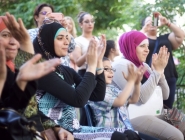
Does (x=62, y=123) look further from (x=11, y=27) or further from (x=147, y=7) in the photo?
(x=147, y=7)

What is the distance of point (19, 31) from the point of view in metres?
3.20

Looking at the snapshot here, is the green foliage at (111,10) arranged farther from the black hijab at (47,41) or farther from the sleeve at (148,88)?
the black hijab at (47,41)

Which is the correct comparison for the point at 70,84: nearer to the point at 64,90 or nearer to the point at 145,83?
the point at 64,90

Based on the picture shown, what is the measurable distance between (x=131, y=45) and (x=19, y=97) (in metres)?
2.98

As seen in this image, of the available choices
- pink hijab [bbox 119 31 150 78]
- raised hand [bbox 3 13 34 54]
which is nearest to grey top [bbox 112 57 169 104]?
pink hijab [bbox 119 31 150 78]

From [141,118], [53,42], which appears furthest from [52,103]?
[141,118]

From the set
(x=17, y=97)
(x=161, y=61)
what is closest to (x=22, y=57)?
(x=17, y=97)

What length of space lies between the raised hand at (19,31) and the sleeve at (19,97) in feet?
2.08

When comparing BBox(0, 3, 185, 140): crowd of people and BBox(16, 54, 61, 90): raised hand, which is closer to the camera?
BBox(16, 54, 61, 90): raised hand

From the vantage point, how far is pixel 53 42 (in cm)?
378

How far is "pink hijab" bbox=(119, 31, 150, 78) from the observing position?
5.35 metres

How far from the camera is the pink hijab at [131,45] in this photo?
17.6 feet

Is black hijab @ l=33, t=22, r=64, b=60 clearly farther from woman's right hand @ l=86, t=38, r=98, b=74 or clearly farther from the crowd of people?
woman's right hand @ l=86, t=38, r=98, b=74

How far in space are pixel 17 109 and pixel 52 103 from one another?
2.97 feet
